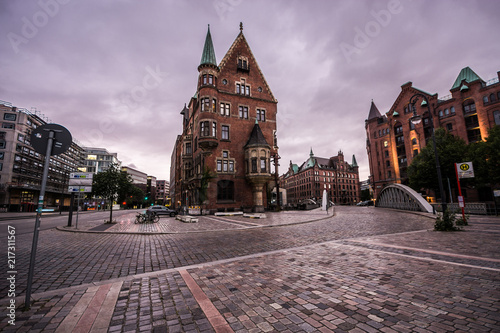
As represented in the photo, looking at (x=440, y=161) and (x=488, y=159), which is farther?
(x=440, y=161)

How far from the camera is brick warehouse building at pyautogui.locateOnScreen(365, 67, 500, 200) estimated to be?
41.9 meters

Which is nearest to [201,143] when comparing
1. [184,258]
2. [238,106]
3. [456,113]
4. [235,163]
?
[235,163]

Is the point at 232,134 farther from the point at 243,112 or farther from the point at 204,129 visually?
the point at 204,129

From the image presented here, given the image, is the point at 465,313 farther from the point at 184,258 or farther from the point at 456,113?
the point at 456,113

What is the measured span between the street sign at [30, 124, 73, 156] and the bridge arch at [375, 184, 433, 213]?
98.6 feet

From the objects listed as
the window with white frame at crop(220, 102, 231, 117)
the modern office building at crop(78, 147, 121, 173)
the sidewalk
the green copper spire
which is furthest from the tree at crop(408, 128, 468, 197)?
the modern office building at crop(78, 147, 121, 173)

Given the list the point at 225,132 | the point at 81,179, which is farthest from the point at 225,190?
the point at 81,179

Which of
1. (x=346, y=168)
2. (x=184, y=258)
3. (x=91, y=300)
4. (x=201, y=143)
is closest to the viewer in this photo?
(x=91, y=300)

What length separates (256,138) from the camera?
32938mm

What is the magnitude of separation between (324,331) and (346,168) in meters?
116

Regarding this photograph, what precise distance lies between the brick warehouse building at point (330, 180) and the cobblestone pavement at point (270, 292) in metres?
97.9

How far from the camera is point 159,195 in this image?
641 ft

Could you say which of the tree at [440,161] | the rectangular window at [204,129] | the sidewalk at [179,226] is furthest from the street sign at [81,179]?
the tree at [440,161]

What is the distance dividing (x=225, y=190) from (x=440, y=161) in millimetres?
31785
